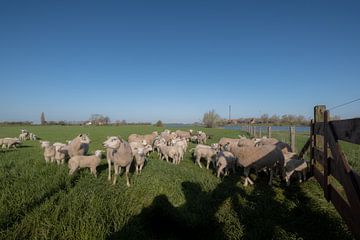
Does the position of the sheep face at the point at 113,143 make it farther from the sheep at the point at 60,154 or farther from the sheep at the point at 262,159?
the sheep at the point at 262,159

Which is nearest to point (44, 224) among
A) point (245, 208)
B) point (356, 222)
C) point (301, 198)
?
point (245, 208)

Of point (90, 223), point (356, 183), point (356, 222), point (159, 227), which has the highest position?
point (356, 183)

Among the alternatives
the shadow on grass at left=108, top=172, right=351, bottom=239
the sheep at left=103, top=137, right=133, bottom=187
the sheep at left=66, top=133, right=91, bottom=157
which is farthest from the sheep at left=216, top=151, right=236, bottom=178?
the sheep at left=66, top=133, right=91, bottom=157

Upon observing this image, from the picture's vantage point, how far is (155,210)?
6.05 metres

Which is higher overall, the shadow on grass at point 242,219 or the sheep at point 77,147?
the sheep at point 77,147

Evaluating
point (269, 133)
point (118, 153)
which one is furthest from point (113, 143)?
point (269, 133)

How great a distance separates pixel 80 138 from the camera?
1150cm

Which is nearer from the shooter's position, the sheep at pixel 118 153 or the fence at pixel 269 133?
the sheep at pixel 118 153

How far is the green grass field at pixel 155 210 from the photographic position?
4.76 m

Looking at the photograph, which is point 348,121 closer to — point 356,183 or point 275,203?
point 356,183

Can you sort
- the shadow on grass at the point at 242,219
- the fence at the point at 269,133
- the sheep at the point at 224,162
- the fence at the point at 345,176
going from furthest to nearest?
the fence at the point at 269,133
the sheep at the point at 224,162
the shadow on grass at the point at 242,219
the fence at the point at 345,176

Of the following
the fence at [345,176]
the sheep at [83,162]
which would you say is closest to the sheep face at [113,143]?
the sheep at [83,162]

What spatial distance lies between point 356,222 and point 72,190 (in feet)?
21.0

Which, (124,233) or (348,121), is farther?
(124,233)
